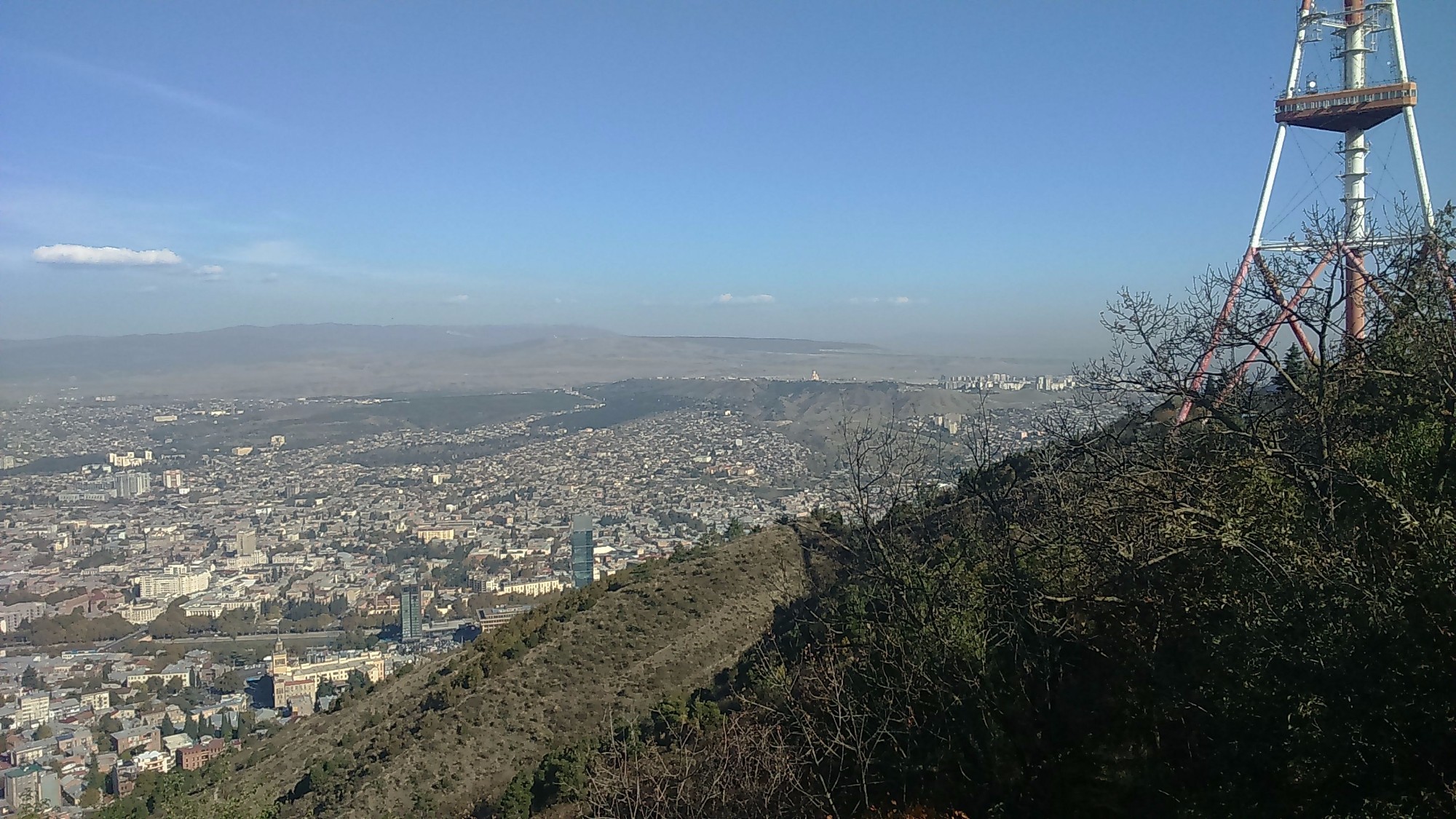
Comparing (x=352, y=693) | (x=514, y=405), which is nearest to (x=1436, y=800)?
(x=352, y=693)

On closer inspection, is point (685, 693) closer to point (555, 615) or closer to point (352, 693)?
point (555, 615)

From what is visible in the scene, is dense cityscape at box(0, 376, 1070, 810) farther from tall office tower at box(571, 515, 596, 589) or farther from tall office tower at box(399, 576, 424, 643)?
tall office tower at box(571, 515, 596, 589)

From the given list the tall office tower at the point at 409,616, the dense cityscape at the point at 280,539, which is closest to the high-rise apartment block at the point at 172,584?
the dense cityscape at the point at 280,539

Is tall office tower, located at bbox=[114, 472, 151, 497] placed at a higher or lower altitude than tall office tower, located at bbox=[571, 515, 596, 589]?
higher

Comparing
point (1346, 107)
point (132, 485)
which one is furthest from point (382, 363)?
point (1346, 107)

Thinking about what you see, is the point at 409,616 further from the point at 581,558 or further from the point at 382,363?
the point at 382,363

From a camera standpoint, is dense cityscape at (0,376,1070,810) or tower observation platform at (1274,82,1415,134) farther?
dense cityscape at (0,376,1070,810)

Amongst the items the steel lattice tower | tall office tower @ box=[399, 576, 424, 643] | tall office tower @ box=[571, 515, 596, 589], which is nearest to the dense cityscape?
tall office tower @ box=[399, 576, 424, 643]
